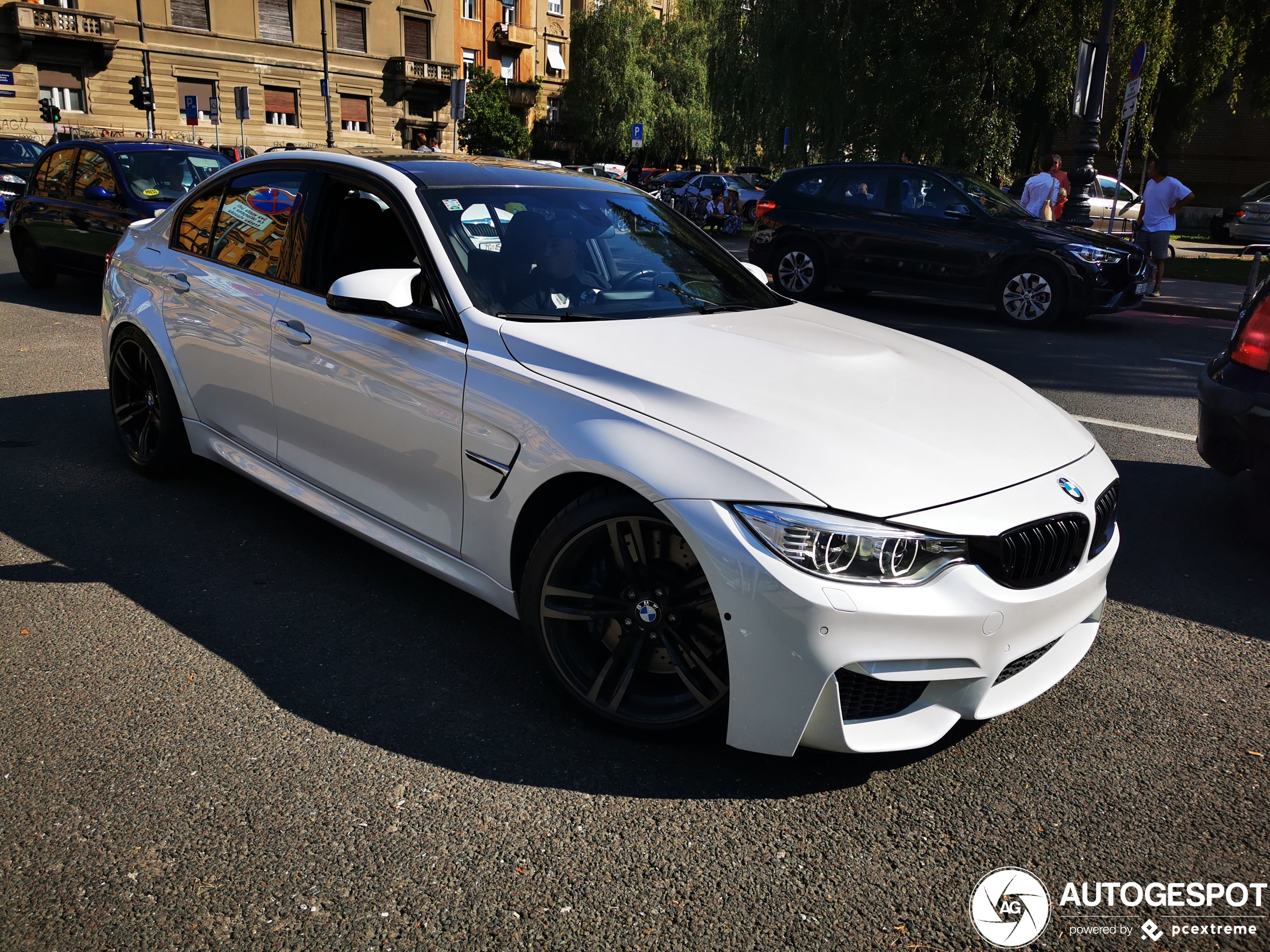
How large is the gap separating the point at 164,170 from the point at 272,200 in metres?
7.80

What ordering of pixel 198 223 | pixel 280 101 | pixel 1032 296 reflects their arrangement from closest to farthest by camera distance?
1. pixel 198 223
2. pixel 1032 296
3. pixel 280 101

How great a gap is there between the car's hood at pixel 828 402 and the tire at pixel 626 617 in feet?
1.07

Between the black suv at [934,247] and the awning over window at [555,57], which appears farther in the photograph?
the awning over window at [555,57]

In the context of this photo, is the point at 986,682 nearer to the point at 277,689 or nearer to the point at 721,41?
the point at 277,689

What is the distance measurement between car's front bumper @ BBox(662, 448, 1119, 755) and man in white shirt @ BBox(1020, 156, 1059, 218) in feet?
43.9

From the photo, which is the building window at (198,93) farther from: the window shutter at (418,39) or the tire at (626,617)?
the tire at (626,617)

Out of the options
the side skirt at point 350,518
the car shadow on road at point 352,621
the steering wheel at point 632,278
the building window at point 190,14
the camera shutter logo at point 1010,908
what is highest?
the building window at point 190,14

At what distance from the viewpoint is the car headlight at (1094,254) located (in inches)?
438

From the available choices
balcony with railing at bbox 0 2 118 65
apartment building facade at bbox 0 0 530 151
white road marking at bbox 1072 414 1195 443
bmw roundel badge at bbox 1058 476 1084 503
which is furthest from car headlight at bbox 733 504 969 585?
balcony with railing at bbox 0 2 118 65

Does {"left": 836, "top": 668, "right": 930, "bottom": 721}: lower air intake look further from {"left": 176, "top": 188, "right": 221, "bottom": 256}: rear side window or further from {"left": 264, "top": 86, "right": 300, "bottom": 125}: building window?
{"left": 264, "top": 86, "right": 300, "bottom": 125}: building window

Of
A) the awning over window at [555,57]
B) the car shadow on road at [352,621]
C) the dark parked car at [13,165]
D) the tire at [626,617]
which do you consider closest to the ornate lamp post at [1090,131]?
Answer: the car shadow on road at [352,621]

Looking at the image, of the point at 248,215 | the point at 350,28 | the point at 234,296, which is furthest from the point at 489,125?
the point at 234,296

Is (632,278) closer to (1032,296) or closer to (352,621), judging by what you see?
(352,621)

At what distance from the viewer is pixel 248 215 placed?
4.52 m
